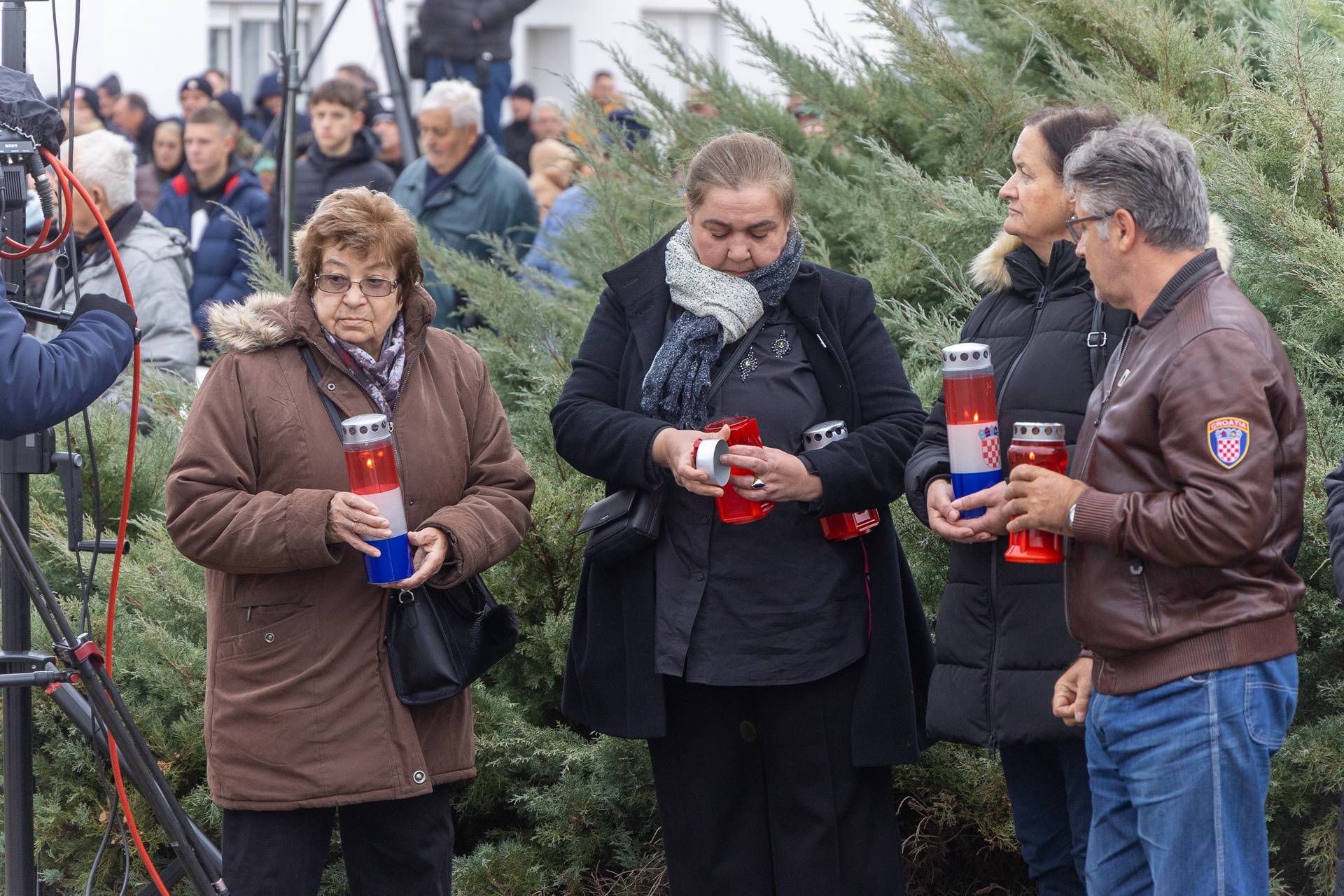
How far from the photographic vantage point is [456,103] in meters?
7.33

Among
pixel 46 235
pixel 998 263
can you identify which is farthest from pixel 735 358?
pixel 46 235

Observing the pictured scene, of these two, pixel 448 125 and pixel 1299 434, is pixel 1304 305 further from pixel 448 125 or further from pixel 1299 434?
pixel 448 125

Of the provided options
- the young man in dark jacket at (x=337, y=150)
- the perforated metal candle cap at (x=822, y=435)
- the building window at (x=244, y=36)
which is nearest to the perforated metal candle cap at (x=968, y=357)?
the perforated metal candle cap at (x=822, y=435)

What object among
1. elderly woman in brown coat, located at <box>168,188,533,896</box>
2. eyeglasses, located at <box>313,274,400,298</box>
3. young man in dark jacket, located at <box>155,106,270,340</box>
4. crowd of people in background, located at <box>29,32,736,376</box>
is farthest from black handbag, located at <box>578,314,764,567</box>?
young man in dark jacket, located at <box>155,106,270,340</box>

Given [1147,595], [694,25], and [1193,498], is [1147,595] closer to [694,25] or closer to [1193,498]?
[1193,498]

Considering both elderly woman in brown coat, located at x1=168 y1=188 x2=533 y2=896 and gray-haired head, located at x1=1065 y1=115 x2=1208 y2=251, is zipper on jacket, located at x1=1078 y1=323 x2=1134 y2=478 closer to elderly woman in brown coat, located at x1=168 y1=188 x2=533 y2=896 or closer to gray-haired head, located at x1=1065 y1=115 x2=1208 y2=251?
gray-haired head, located at x1=1065 y1=115 x2=1208 y2=251

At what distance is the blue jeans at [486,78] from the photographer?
10.8 m

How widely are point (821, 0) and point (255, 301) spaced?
11902mm

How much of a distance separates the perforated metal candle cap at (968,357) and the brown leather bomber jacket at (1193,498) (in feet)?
0.82

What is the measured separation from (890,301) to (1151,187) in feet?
6.42

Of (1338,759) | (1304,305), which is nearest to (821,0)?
(1304,305)

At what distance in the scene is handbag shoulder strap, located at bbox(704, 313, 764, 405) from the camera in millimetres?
3053

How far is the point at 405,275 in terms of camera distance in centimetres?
307

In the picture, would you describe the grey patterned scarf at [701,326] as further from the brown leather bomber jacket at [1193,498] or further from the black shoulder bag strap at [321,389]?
the brown leather bomber jacket at [1193,498]
